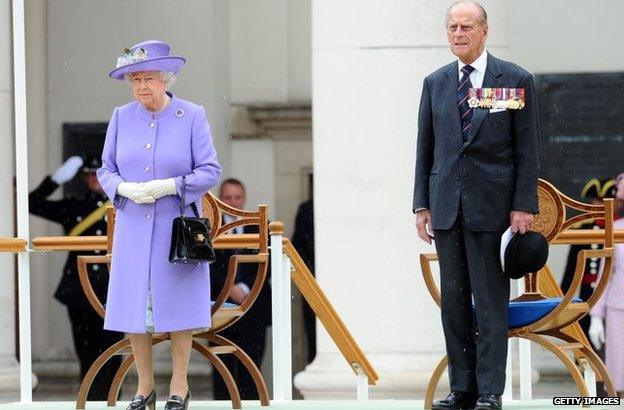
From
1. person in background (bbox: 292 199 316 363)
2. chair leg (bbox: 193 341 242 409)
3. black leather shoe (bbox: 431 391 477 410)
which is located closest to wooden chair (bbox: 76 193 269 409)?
chair leg (bbox: 193 341 242 409)

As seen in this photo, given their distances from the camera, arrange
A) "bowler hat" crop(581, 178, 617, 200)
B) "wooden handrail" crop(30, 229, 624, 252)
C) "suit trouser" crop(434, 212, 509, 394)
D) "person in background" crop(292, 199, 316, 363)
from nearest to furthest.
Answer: "suit trouser" crop(434, 212, 509, 394) < "wooden handrail" crop(30, 229, 624, 252) < "bowler hat" crop(581, 178, 617, 200) < "person in background" crop(292, 199, 316, 363)

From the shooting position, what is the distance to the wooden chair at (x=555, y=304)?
10141 millimetres

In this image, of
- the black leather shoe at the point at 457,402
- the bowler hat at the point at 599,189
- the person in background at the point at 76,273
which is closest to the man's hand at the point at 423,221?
the black leather shoe at the point at 457,402

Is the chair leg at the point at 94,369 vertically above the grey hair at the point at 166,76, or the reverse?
the grey hair at the point at 166,76

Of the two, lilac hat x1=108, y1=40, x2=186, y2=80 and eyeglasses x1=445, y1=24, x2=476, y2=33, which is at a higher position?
eyeglasses x1=445, y1=24, x2=476, y2=33

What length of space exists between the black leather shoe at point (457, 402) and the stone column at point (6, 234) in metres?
5.90

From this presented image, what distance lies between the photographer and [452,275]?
9.63m

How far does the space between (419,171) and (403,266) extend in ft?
13.5

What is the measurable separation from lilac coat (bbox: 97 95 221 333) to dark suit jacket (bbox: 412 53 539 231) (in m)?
1.10

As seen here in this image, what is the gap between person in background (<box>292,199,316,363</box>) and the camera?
54.8ft

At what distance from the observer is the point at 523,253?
9477mm

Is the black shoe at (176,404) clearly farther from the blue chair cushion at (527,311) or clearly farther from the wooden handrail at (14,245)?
the wooden handrail at (14,245)

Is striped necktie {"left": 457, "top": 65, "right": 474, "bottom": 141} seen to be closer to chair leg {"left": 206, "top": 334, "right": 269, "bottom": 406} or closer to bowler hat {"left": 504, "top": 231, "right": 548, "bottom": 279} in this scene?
bowler hat {"left": 504, "top": 231, "right": 548, "bottom": 279}

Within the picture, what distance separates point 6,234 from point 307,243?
262cm
